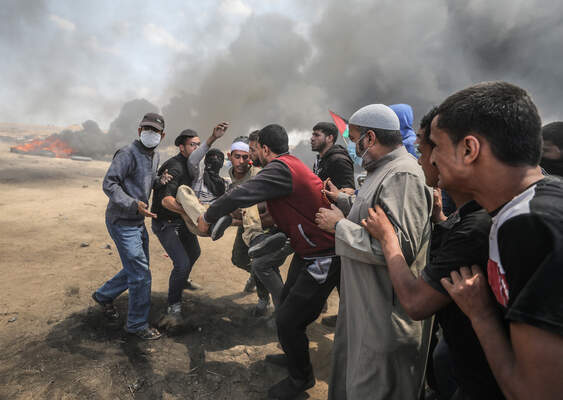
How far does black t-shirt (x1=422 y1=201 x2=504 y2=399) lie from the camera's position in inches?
42.5

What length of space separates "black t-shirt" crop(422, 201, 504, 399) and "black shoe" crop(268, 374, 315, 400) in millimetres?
1546

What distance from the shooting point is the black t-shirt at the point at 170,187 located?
11.1 feet

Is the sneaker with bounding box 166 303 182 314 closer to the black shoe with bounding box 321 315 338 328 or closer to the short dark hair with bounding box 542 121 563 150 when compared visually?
the black shoe with bounding box 321 315 338 328

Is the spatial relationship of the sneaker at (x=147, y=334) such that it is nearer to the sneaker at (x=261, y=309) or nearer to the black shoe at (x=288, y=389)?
the sneaker at (x=261, y=309)

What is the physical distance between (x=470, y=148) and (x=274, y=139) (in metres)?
1.85

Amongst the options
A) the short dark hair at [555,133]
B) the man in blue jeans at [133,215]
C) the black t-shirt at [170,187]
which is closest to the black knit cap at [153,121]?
the man in blue jeans at [133,215]

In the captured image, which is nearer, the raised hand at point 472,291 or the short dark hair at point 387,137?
the raised hand at point 472,291

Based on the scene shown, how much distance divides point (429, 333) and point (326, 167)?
2.39 meters

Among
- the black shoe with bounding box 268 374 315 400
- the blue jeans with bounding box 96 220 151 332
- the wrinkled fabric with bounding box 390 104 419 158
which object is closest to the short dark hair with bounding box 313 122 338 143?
the wrinkled fabric with bounding box 390 104 419 158

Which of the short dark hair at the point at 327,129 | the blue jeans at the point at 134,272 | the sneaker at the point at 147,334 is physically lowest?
the sneaker at the point at 147,334

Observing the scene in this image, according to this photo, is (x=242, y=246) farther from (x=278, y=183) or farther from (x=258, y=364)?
(x=278, y=183)

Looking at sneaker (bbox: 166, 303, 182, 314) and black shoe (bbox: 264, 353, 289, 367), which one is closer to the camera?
black shoe (bbox: 264, 353, 289, 367)

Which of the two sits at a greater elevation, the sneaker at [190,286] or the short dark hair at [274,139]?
the short dark hair at [274,139]

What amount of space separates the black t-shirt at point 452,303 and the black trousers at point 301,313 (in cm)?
116
